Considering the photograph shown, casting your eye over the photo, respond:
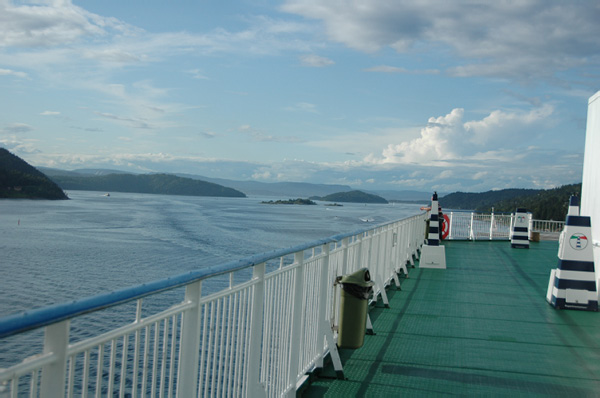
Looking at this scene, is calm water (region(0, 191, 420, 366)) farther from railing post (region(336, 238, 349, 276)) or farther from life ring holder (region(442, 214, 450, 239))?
railing post (region(336, 238, 349, 276))

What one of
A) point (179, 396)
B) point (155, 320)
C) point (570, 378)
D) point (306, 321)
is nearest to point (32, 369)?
point (155, 320)

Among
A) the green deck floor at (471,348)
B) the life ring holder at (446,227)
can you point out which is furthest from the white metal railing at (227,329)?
the life ring holder at (446,227)

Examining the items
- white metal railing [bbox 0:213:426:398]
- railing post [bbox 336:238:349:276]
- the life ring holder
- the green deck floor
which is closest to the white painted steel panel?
the green deck floor

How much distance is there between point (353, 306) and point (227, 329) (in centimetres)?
224

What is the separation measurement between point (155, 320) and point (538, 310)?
787cm

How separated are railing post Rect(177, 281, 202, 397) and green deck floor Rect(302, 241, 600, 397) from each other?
2271mm

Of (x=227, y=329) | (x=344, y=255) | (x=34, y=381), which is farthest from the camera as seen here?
(x=344, y=255)

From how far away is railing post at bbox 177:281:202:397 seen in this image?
8.52ft

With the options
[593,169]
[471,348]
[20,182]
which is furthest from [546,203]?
[20,182]

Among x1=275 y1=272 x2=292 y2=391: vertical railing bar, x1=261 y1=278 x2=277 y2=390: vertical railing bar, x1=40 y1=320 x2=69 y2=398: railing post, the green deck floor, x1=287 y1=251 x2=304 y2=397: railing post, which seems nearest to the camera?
x1=40 y1=320 x2=69 y2=398: railing post

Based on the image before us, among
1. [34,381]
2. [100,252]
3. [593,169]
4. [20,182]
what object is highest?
[593,169]

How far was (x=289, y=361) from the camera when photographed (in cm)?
442

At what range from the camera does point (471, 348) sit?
20.6ft

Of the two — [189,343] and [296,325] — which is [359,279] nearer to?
[296,325]
